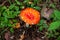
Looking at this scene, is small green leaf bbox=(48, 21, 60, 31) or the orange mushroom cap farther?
the orange mushroom cap

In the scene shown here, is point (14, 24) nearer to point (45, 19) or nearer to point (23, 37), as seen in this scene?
point (23, 37)

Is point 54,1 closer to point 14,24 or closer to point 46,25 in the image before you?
point 46,25

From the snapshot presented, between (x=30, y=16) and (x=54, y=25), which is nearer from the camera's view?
(x=54, y=25)

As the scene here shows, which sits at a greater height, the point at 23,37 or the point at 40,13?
the point at 40,13

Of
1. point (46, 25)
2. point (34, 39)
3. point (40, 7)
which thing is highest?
point (40, 7)

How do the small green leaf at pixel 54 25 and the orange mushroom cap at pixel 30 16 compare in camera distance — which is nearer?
the small green leaf at pixel 54 25

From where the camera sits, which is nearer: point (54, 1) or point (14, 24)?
point (14, 24)

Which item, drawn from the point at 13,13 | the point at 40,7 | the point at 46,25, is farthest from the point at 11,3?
the point at 46,25
